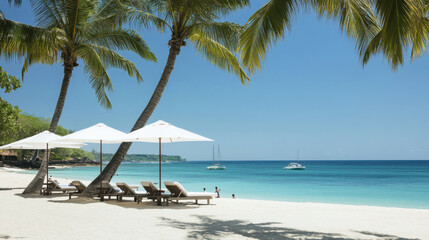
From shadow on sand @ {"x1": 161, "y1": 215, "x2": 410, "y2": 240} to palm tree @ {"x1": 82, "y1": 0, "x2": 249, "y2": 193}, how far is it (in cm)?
522

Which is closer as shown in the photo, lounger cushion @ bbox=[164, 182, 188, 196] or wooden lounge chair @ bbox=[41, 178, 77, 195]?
lounger cushion @ bbox=[164, 182, 188, 196]

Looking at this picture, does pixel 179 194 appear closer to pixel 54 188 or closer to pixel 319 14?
pixel 54 188

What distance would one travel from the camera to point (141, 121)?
40.5 feet

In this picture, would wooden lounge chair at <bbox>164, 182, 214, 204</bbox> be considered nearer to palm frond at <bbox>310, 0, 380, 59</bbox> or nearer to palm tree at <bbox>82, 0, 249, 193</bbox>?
palm tree at <bbox>82, 0, 249, 193</bbox>

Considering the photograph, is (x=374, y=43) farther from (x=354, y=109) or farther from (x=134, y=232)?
(x=354, y=109)

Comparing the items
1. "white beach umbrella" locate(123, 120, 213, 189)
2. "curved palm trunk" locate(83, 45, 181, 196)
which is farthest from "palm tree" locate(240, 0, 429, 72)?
"curved palm trunk" locate(83, 45, 181, 196)

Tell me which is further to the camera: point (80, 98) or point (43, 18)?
point (80, 98)

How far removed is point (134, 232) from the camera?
638 cm

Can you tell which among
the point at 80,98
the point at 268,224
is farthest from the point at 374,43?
the point at 80,98

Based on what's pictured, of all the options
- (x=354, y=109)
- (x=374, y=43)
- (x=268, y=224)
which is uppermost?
(x=354, y=109)

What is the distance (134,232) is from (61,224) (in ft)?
5.00

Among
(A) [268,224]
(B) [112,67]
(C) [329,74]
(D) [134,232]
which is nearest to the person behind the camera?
(D) [134,232]

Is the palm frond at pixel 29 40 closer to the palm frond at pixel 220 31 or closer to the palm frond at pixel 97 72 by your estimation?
the palm frond at pixel 97 72

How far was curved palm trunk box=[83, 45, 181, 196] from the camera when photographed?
12.1 m
